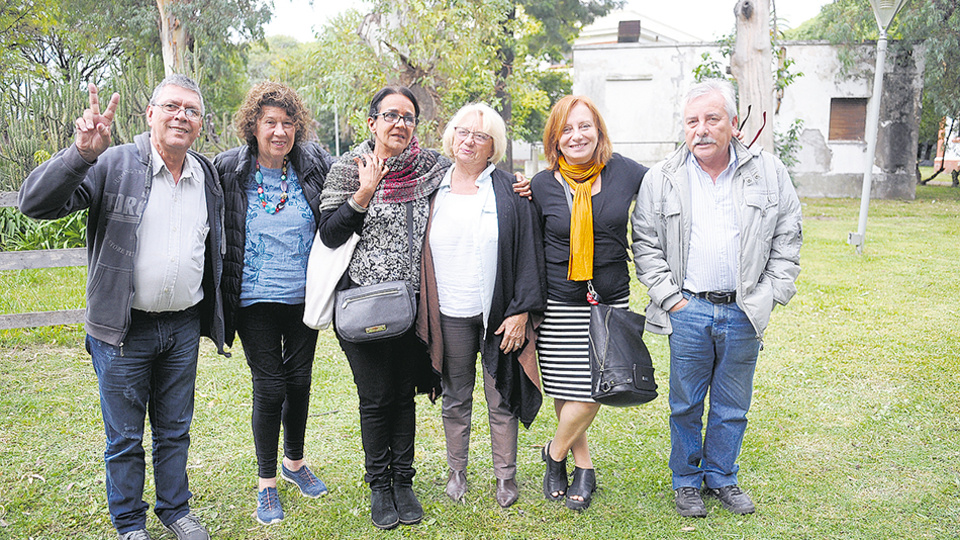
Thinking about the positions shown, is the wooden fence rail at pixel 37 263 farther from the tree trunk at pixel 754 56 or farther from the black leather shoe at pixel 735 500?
the tree trunk at pixel 754 56

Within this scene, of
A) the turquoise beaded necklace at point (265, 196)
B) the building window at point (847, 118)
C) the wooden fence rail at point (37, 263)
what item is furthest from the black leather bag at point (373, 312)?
the building window at point (847, 118)

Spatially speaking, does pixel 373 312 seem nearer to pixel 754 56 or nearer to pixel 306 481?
pixel 306 481

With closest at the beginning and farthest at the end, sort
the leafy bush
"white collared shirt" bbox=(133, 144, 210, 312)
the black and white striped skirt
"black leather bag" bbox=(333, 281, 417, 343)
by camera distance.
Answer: "white collared shirt" bbox=(133, 144, 210, 312)
"black leather bag" bbox=(333, 281, 417, 343)
the black and white striped skirt
the leafy bush

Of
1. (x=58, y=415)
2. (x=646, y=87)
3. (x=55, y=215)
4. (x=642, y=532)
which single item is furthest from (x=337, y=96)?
(x=646, y=87)

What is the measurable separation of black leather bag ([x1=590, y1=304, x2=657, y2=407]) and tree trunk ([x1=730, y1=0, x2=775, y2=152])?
22.7 feet

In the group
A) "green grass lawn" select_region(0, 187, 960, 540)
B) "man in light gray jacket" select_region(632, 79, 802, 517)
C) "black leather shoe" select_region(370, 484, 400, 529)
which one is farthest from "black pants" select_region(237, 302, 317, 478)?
"man in light gray jacket" select_region(632, 79, 802, 517)

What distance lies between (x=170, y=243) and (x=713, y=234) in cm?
242

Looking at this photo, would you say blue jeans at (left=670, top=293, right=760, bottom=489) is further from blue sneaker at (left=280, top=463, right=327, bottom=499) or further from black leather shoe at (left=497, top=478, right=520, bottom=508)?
blue sneaker at (left=280, top=463, right=327, bottom=499)

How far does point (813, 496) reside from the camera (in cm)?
357

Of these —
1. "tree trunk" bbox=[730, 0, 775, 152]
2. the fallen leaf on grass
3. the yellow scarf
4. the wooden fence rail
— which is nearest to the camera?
the yellow scarf

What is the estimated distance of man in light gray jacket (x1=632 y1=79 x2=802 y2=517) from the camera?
10.3 feet

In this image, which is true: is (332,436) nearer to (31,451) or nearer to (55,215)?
(31,451)

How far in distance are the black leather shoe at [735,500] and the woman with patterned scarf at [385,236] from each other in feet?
5.03

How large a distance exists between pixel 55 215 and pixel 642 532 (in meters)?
2.89
